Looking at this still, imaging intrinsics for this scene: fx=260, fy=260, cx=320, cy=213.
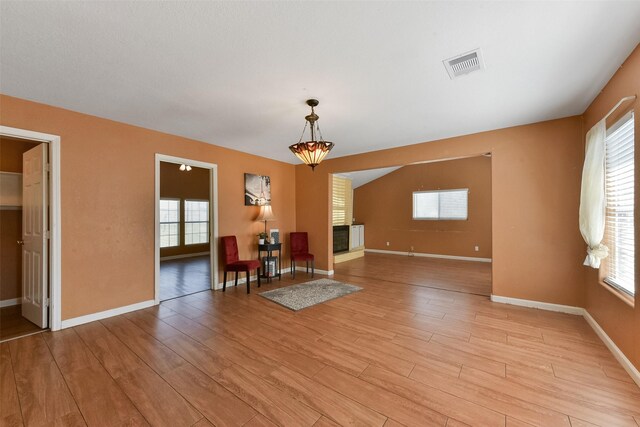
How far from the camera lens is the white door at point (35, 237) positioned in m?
3.04

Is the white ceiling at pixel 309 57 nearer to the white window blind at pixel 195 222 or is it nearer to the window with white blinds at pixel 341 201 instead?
the window with white blinds at pixel 341 201

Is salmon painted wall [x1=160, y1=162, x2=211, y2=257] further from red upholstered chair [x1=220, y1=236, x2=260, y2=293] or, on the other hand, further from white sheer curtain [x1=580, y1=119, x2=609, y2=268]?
white sheer curtain [x1=580, y1=119, x2=609, y2=268]

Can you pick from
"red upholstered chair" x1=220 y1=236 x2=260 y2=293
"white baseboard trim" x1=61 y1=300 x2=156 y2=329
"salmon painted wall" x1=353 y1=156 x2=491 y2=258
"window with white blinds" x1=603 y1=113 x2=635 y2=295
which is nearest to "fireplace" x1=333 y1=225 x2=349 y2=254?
"salmon painted wall" x1=353 y1=156 x2=491 y2=258

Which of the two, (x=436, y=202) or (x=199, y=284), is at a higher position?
(x=436, y=202)

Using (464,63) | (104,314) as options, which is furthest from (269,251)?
(464,63)

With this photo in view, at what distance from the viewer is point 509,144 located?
3842 millimetres

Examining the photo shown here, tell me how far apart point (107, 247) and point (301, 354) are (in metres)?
2.93

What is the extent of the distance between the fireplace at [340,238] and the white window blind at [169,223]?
506 centimetres

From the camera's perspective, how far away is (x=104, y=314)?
11.1 feet

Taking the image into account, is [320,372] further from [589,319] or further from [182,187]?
[182,187]

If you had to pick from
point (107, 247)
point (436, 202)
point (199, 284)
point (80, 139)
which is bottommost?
point (199, 284)

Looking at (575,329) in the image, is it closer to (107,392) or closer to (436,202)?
(107,392)

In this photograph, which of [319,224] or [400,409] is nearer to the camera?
[400,409]

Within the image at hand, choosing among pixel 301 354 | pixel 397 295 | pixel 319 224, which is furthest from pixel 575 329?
pixel 319 224
